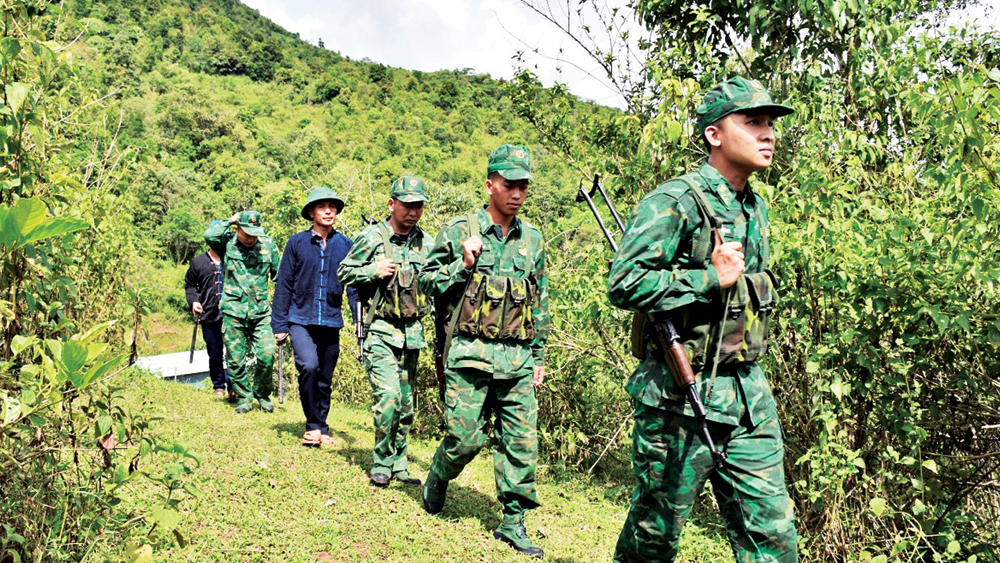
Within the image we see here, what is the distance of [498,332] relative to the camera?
4.44 meters

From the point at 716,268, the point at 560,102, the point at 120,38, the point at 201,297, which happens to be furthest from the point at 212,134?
the point at 716,268

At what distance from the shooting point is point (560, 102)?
20.0 feet

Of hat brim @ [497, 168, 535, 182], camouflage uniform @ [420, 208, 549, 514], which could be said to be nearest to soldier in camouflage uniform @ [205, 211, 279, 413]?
camouflage uniform @ [420, 208, 549, 514]

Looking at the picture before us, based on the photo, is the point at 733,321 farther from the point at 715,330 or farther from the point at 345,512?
the point at 345,512

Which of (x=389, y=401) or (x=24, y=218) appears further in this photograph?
(x=389, y=401)

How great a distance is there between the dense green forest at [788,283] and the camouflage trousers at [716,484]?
0.77 m

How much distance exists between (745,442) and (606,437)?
12.0ft

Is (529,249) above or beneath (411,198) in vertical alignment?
beneath

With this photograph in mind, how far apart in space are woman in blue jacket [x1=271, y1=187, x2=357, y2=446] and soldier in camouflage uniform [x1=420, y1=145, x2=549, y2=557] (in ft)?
6.66

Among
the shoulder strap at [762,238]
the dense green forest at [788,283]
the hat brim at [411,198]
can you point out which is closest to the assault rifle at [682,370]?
the shoulder strap at [762,238]

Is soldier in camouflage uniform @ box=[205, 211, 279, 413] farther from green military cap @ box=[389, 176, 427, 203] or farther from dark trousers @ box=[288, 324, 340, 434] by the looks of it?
green military cap @ box=[389, 176, 427, 203]

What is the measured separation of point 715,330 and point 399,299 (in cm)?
311

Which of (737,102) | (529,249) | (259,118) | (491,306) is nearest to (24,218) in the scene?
(737,102)

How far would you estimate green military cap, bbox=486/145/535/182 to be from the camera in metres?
4.42
